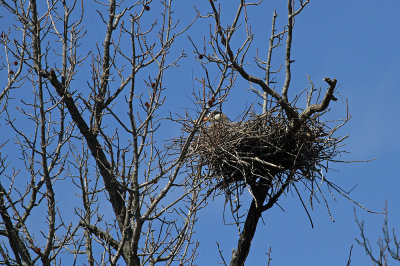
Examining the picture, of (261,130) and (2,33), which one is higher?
(2,33)

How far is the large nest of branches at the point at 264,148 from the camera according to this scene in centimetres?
688

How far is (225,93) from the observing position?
18.1 feet

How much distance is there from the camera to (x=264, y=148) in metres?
7.01

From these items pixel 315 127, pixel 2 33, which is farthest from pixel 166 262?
pixel 2 33

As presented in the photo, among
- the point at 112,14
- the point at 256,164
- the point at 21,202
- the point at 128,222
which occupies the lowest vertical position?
the point at 128,222

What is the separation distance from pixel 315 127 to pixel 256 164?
0.80m

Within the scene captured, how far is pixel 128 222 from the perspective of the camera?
575 cm

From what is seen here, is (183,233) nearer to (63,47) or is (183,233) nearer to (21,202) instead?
(21,202)

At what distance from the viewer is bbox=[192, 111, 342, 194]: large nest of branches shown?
6879mm

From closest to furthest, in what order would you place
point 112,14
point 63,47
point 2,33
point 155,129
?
point 155,129 < point 63,47 < point 112,14 < point 2,33

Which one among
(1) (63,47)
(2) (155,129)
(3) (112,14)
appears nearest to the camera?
(2) (155,129)

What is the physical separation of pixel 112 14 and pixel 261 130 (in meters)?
2.41

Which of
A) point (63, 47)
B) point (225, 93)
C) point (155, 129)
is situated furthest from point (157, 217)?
point (63, 47)

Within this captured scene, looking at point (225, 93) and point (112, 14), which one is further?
point (112, 14)
